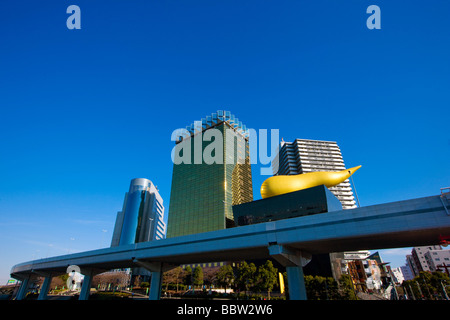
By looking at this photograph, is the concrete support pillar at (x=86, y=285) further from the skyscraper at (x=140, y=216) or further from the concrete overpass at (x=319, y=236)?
the skyscraper at (x=140, y=216)

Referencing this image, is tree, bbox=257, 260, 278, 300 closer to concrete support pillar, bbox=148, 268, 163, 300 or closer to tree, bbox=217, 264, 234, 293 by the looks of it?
tree, bbox=217, 264, 234, 293

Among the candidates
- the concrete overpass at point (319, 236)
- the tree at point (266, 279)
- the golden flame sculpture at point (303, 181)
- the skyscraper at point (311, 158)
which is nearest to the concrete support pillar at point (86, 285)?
the concrete overpass at point (319, 236)

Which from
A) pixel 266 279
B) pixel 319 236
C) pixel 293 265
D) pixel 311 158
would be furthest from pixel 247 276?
pixel 311 158

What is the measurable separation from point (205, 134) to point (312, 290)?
81.7 m

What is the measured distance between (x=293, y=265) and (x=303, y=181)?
17.2m

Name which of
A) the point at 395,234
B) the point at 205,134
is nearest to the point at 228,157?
the point at 205,134

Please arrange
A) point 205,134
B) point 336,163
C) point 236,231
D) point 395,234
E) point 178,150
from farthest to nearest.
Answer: point 336,163 < point 178,150 < point 205,134 < point 236,231 < point 395,234

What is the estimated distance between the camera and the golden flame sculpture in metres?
43.4

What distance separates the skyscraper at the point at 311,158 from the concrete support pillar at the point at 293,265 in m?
106
